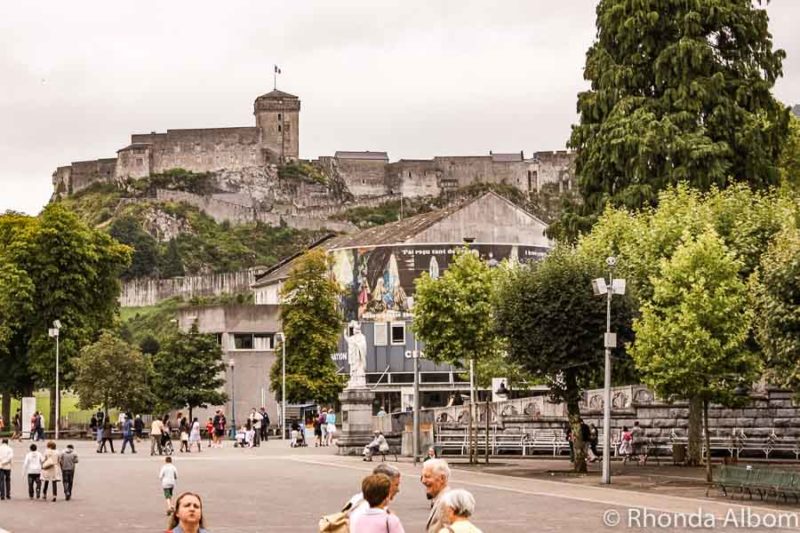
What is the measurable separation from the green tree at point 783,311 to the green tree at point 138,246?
13816 centimetres

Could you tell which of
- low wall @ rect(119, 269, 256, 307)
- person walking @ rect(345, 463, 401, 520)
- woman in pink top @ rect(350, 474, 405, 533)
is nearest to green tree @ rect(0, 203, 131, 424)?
person walking @ rect(345, 463, 401, 520)

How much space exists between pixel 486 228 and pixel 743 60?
35091 millimetres

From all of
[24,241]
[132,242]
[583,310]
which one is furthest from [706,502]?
[132,242]

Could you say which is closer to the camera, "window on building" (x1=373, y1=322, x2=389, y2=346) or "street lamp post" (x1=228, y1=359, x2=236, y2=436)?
"street lamp post" (x1=228, y1=359, x2=236, y2=436)

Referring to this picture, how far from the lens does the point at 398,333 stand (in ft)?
284

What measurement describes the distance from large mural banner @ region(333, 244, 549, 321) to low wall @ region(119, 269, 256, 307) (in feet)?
210

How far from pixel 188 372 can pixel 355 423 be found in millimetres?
28305

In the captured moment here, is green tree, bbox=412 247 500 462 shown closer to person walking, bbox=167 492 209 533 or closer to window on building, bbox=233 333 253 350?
person walking, bbox=167 492 209 533

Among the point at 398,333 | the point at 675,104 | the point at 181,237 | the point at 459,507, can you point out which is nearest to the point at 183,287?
the point at 181,237

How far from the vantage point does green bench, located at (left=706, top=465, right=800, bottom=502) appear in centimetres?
2942

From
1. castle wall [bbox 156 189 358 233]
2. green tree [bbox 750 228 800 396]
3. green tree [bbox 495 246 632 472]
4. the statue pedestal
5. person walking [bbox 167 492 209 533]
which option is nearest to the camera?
person walking [bbox 167 492 209 533]

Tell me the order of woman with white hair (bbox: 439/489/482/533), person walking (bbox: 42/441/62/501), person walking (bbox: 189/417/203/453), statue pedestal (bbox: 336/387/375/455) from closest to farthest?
woman with white hair (bbox: 439/489/482/533) < person walking (bbox: 42/441/62/501) < statue pedestal (bbox: 336/387/375/455) < person walking (bbox: 189/417/203/453)

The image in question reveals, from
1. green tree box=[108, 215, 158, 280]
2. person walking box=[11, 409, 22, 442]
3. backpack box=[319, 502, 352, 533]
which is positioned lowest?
person walking box=[11, 409, 22, 442]

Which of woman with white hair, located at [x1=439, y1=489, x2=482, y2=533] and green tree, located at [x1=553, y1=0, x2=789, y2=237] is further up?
green tree, located at [x1=553, y1=0, x2=789, y2=237]
